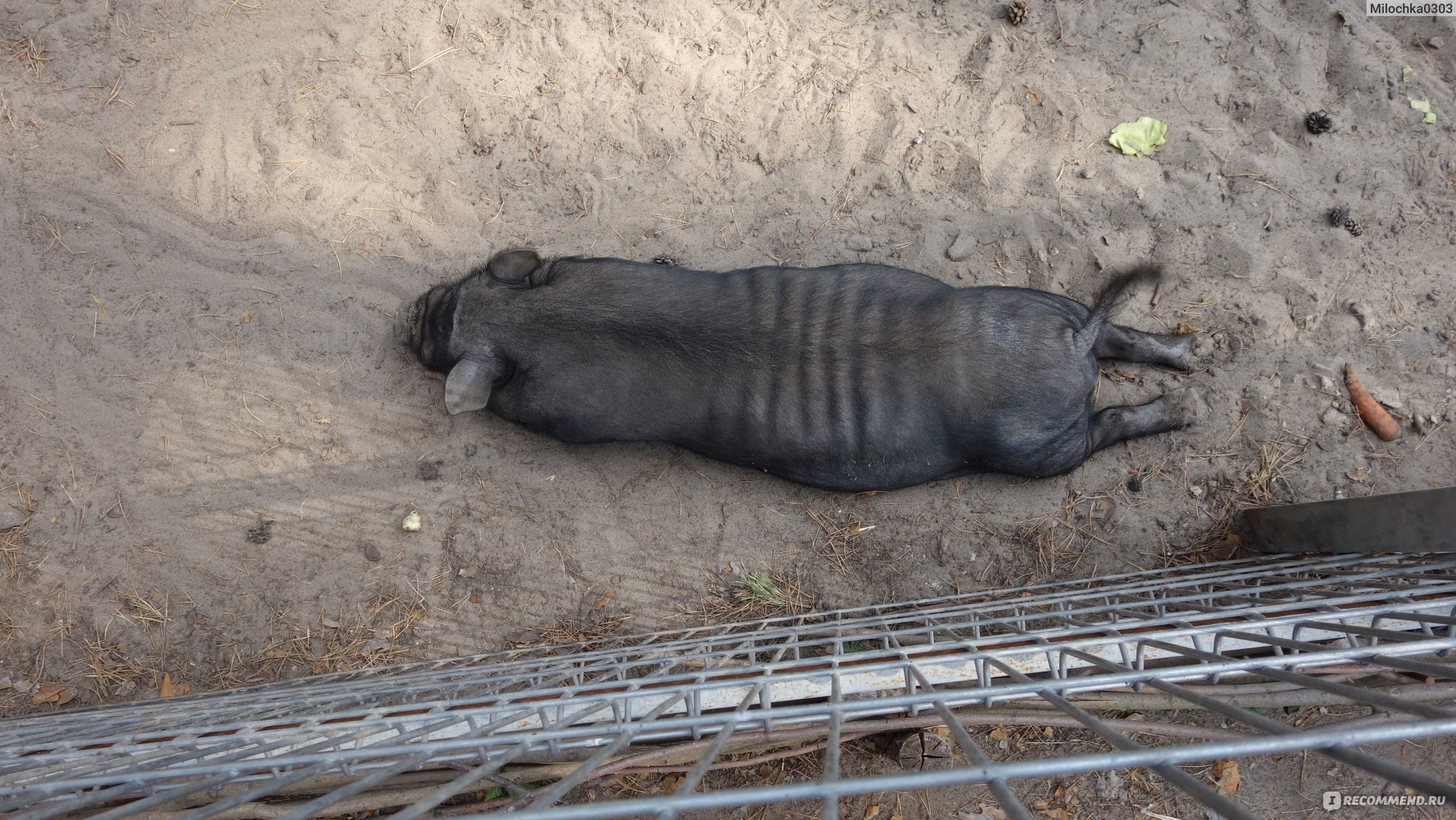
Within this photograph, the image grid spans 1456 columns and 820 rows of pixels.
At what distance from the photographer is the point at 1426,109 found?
3.52 metres

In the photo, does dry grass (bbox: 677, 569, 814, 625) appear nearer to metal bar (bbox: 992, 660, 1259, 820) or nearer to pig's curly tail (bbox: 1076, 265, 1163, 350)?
pig's curly tail (bbox: 1076, 265, 1163, 350)

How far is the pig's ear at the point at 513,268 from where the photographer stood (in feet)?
11.7

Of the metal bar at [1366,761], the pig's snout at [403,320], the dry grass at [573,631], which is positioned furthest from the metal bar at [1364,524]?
the pig's snout at [403,320]

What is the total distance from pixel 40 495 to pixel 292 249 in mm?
1822

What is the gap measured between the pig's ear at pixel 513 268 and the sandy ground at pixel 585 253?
0.28 m

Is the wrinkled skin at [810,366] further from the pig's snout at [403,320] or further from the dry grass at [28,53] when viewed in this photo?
the dry grass at [28,53]

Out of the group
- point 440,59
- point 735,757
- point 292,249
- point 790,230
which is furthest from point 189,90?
point 735,757

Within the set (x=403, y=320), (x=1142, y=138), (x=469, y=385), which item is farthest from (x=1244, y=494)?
(x=403, y=320)

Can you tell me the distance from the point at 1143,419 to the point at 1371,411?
3.46 feet

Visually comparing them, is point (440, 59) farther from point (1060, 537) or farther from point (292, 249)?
point (1060, 537)

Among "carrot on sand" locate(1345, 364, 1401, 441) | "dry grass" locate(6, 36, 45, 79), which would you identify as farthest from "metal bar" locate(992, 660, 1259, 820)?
"dry grass" locate(6, 36, 45, 79)

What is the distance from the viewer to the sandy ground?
138 inches

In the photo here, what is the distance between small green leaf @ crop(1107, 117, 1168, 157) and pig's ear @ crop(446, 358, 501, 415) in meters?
3.31

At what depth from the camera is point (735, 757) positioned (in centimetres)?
306
